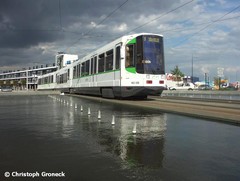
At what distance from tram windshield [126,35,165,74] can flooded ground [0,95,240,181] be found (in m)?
9.76

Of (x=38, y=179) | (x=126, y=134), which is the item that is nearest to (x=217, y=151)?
(x=126, y=134)

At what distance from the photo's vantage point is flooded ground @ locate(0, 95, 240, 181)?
4914 mm

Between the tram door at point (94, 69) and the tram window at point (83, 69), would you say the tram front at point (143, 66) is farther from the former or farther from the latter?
the tram window at point (83, 69)

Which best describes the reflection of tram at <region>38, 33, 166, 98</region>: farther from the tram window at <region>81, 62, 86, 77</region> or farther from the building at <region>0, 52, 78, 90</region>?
the building at <region>0, 52, 78, 90</region>

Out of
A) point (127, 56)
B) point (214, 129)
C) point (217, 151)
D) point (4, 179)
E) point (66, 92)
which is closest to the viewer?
point (4, 179)

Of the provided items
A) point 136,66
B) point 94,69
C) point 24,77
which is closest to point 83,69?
point 94,69

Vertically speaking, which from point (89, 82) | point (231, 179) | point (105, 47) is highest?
point (105, 47)

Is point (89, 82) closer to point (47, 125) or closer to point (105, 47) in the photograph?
point (105, 47)

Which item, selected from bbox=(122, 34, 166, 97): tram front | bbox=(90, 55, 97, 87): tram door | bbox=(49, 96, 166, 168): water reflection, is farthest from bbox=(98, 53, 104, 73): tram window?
bbox=(49, 96, 166, 168): water reflection

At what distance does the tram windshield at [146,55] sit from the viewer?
63.9 ft

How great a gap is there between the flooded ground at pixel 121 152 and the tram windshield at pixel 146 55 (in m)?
9.76

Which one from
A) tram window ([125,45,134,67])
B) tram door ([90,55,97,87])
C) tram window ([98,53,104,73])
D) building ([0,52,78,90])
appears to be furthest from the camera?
building ([0,52,78,90])

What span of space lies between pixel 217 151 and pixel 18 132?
5.70 metres

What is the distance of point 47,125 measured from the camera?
10391 millimetres
